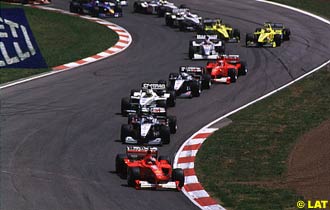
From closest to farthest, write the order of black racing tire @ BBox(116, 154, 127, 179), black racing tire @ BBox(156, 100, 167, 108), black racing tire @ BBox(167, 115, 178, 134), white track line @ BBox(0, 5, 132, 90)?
black racing tire @ BBox(116, 154, 127, 179)
black racing tire @ BBox(167, 115, 178, 134)
black racing tire @ BBox(156, 100, 167, 108)
white track line @ BBox(0, 5, 132, 90)

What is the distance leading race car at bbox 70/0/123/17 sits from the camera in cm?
4988

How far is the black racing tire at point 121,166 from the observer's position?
23.0 m

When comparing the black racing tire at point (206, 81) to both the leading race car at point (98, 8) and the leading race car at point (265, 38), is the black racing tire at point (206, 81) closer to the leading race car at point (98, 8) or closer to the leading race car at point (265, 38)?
the leading race car at point (265, 38)

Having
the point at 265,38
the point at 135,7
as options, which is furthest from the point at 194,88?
the point at 135,7

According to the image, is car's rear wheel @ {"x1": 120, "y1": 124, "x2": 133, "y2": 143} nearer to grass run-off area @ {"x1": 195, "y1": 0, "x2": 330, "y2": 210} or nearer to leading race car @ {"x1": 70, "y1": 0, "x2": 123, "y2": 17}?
grass run-off area @ {"x1": 195, "y1": 0, "x2": 330, "y2": 210}

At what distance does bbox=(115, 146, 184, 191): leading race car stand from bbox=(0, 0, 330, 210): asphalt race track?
28 centimetres

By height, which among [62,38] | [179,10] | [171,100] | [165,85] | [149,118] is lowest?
[62,38]

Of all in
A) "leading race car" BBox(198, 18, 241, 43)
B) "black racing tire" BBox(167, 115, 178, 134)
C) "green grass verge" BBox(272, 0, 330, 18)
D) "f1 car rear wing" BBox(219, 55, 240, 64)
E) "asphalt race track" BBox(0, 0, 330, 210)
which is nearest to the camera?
"asphalt race track" BBox(0, 0, 330, 210)

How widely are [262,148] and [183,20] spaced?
2119 centimetres

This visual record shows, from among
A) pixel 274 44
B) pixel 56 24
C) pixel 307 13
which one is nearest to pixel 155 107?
pixel 274 44

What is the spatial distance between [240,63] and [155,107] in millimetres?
8676

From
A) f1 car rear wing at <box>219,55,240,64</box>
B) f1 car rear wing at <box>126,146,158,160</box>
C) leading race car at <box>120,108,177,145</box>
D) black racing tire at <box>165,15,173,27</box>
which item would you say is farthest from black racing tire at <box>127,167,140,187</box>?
black racing tire at <box>165,15,173,27</box>

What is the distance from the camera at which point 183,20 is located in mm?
46094

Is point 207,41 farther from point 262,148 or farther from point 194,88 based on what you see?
point 262,148
